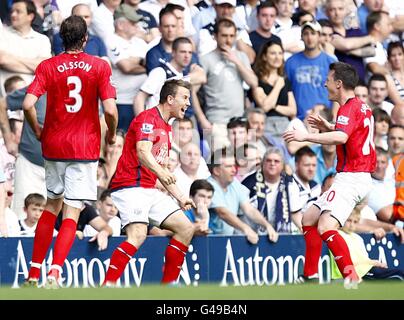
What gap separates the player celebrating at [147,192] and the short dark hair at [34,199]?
2244mm

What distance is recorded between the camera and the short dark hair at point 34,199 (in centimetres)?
1317

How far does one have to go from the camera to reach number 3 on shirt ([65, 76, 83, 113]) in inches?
409

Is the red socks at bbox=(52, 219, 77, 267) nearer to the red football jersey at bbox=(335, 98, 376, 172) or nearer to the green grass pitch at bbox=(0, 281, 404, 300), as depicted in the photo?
Answer: the green grass pitch at bbox=(0, 281, 404, 300)

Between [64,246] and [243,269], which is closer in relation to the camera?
[64,246]

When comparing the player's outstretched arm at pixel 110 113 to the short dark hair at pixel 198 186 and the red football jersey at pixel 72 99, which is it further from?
the short dark hair at pixel 198 186

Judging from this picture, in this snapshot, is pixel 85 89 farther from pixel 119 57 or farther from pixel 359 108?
pixel 119 57

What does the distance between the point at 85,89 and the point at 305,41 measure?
17.7 feet

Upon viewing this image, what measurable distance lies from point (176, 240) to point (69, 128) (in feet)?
4.78

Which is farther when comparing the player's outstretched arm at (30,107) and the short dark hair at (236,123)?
the short dark hair at (236,123)

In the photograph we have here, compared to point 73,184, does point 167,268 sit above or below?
below

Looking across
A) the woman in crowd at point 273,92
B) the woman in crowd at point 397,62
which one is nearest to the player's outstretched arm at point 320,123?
the woman in crowd at point 273,92


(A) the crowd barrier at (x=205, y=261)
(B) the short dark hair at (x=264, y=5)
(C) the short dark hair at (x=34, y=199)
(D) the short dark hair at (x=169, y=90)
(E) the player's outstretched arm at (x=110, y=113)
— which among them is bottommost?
(A) the crowd barrier at (x=205, y=261)

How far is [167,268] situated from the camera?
11.1m

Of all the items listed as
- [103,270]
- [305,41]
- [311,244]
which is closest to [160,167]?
[311,244]
